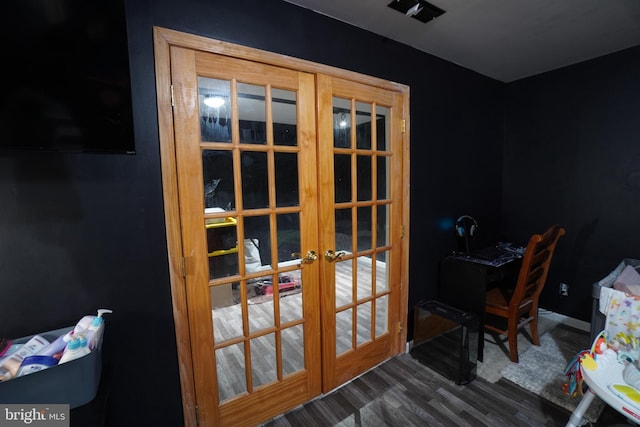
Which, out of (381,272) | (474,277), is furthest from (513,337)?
(381,272)

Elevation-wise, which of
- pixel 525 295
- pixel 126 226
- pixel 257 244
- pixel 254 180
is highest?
pixel 254 180

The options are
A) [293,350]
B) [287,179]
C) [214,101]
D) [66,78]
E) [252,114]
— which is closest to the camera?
[66,78]

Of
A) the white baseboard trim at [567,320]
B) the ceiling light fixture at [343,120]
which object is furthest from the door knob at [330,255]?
the white baseboard trim at [567,320]

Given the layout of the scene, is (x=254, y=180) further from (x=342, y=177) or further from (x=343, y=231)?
(x=343, y=231)

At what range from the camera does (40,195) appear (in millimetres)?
1068

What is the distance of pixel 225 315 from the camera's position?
1.50 metres

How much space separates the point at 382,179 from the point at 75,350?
185 centimetres

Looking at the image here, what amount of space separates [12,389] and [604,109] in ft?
13.2

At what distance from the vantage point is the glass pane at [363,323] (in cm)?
206

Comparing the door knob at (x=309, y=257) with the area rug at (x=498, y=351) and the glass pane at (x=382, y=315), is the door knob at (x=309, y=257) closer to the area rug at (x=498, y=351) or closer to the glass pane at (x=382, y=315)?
the glass pane at (x=382, y=315)

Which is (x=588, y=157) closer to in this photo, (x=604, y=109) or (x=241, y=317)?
(x=604, y=109)

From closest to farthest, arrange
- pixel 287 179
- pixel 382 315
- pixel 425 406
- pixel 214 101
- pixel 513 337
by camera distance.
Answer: pixel 214 101 → pixel 287 179 → pixel 425 406 → pixel 513 337 → pixel 382 315

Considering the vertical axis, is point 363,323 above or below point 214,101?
below

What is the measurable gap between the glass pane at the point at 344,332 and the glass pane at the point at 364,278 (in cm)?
17
